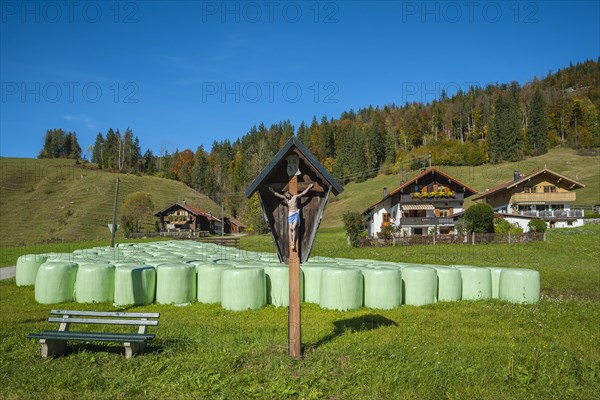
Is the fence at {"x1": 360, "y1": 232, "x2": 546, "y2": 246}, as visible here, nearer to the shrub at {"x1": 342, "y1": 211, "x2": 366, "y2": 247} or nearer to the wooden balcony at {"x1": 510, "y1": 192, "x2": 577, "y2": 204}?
the shrub at {"x1": 342, "y1": 211, "x2": 366, "y2": 247}

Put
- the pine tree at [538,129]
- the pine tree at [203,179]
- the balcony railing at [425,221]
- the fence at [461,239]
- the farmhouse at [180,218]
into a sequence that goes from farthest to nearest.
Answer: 1. the pine tree at [203,179]
2. the pine tree at [538,129]
3. the farmhouse at [180,218]
4. the balcony railing at [425,221]
5. the fence at [461,239]

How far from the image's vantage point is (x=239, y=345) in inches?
300

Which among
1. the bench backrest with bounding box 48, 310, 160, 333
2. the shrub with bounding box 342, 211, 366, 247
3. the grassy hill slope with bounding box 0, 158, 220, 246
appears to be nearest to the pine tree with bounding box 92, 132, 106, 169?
the grassy hill slope with bounding box 0, 158, 220, 246

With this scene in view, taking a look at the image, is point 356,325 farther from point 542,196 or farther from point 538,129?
point 538,129

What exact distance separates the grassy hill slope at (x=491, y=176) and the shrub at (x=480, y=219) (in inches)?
1365

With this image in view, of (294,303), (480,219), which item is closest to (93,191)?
(480,219)

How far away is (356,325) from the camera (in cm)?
955

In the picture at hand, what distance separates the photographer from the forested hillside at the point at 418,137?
9394 centimetres

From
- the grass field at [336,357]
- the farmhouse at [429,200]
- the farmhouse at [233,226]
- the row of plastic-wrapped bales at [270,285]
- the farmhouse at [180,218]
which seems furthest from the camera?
the farmhouse at [233,226]

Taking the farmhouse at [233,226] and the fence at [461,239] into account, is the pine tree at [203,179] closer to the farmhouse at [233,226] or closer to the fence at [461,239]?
the farmhouse at [233,226]

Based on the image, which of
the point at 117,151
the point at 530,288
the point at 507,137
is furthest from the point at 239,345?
the point at 117,151

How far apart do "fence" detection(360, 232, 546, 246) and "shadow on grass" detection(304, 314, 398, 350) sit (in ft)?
84.9

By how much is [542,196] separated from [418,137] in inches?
2635

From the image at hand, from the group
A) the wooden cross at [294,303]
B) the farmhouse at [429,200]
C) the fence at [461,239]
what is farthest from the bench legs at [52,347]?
the farmhouse at [429,200]
